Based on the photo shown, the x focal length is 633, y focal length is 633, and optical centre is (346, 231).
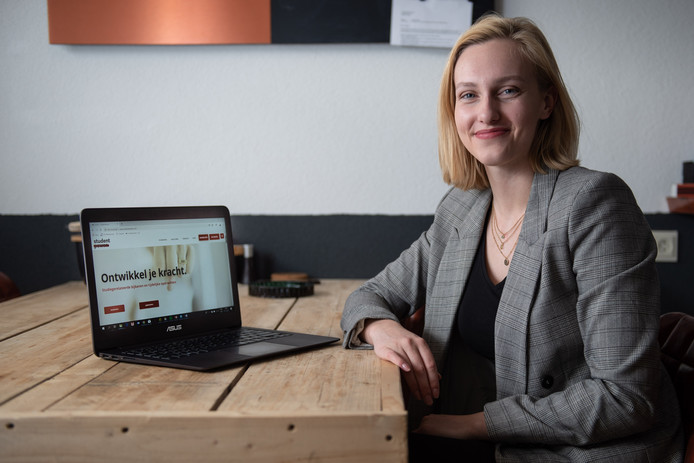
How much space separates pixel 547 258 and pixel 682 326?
42 cm

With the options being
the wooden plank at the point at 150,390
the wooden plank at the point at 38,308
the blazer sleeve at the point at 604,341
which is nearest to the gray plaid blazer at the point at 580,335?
the blazer sleeve at the point at 604,341

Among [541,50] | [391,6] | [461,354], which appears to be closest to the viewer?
[541,50]

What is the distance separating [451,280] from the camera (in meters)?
1.48

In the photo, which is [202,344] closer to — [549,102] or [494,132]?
[494,132]

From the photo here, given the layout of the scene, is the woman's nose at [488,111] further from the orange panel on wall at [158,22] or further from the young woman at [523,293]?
the orange panel on wall at [158,22]

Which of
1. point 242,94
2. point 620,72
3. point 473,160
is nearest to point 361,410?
point 473,160

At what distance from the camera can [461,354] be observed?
152 cm

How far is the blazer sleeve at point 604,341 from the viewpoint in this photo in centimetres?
110

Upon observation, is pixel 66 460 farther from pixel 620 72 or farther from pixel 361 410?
pixel 620 72

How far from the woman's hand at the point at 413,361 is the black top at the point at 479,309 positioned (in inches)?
8.9

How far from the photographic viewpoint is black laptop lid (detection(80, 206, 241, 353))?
1.21 metres

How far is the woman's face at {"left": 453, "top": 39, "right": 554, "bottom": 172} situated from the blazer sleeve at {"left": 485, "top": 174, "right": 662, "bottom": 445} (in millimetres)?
226

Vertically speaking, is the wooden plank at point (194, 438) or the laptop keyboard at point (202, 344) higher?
the wooden plank at point (194, 438)

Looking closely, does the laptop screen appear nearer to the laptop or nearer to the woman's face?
the laptop
